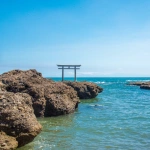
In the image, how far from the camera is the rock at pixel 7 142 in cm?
1002

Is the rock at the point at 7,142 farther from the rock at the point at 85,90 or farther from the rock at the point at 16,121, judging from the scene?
the rock at the point at 85,90

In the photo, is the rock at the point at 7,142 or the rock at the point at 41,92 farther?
the rock at the point at 41,92

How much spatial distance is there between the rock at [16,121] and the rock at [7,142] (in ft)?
0.20

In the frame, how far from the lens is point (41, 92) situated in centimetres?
2067

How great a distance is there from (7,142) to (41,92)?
10.5 metres

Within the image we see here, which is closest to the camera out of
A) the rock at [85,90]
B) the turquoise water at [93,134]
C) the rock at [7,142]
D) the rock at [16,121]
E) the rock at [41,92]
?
the rock at [7,142]

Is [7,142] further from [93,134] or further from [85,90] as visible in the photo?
[85,90]

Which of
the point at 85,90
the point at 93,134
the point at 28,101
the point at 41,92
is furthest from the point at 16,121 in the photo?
the point at 85,90

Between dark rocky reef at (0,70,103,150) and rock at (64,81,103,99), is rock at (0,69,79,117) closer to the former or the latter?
dark rocky reef at (0,70,103,150)

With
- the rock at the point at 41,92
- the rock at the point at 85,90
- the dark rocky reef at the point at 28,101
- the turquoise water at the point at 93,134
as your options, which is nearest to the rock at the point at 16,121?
the dark rocky reef at the point at 28,101

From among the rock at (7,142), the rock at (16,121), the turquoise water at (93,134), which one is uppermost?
the rock at (16,121)

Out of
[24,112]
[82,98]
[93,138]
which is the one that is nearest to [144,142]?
[93,138]

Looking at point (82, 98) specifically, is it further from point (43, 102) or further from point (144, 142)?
point (144, 142)

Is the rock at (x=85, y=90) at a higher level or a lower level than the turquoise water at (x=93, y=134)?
higher
